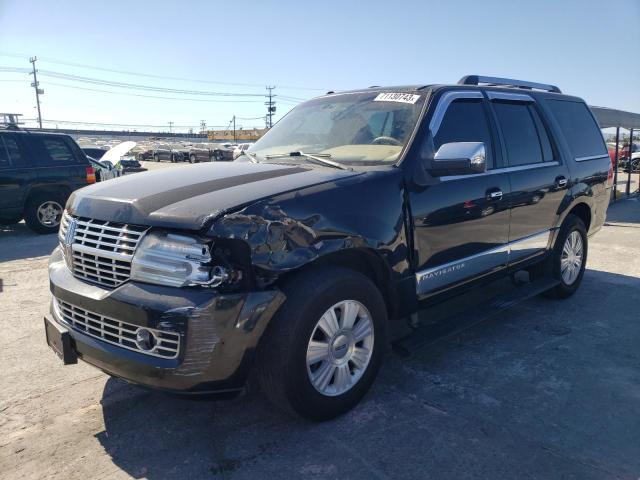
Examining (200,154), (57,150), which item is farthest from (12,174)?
(200,154)

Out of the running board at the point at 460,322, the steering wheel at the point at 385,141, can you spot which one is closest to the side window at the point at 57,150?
the steering wheel at the point at 385,141

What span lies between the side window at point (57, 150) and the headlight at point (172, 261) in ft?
26.5

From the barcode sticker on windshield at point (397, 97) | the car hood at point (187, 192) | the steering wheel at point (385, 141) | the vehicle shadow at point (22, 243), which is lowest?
the vehicle shadow at point (22, 243)

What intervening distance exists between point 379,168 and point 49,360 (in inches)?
111

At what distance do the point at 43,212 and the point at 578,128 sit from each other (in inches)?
342

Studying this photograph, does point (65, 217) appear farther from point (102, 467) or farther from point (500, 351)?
point (500, 351)

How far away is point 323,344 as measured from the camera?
2773mm

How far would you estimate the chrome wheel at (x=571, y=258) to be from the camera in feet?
16.6

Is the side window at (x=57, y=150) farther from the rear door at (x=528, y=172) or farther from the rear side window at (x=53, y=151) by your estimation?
the rear door at (x=528, y=172)

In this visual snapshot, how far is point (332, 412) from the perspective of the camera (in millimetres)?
2875

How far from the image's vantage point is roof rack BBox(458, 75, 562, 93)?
4.32 metres

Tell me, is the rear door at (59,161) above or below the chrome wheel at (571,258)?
above

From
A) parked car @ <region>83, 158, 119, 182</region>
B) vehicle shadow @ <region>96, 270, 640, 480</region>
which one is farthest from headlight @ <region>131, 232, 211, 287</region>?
parked car @ <region>83, 158, 119, 182</region>

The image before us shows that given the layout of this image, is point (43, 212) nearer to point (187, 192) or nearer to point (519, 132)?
point (187, 192)
